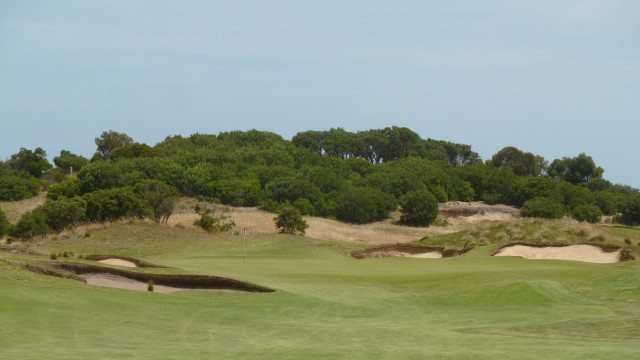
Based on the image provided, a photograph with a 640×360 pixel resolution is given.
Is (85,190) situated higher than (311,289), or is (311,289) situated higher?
(85,190)

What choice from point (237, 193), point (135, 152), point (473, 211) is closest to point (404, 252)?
point (237, 193)

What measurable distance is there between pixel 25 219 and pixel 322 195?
3558 cm

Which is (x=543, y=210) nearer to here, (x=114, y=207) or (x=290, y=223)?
(x=290, y=223)

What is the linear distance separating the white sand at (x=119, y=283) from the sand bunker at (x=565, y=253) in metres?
20.9

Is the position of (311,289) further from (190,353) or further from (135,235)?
(135,235)

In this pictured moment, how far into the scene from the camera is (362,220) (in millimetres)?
82125

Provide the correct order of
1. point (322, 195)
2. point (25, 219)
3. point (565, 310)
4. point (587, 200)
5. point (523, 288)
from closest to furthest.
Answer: point (565, 310) < point (523, 288) < point (25, 219) < point (322, 195) < point (587, 200)

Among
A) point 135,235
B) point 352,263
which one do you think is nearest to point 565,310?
point 352,263

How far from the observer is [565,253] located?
44.4 meters

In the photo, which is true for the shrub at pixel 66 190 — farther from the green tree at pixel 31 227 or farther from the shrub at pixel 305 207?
the green tree at pixel 31 227

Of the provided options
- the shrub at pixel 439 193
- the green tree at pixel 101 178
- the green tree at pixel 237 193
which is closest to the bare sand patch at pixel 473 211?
the shrub at pixel 439 193

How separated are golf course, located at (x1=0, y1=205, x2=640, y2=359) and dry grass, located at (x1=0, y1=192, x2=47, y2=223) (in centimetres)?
3688

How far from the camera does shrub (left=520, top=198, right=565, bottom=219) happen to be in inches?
3420

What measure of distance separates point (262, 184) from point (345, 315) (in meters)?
70.3
